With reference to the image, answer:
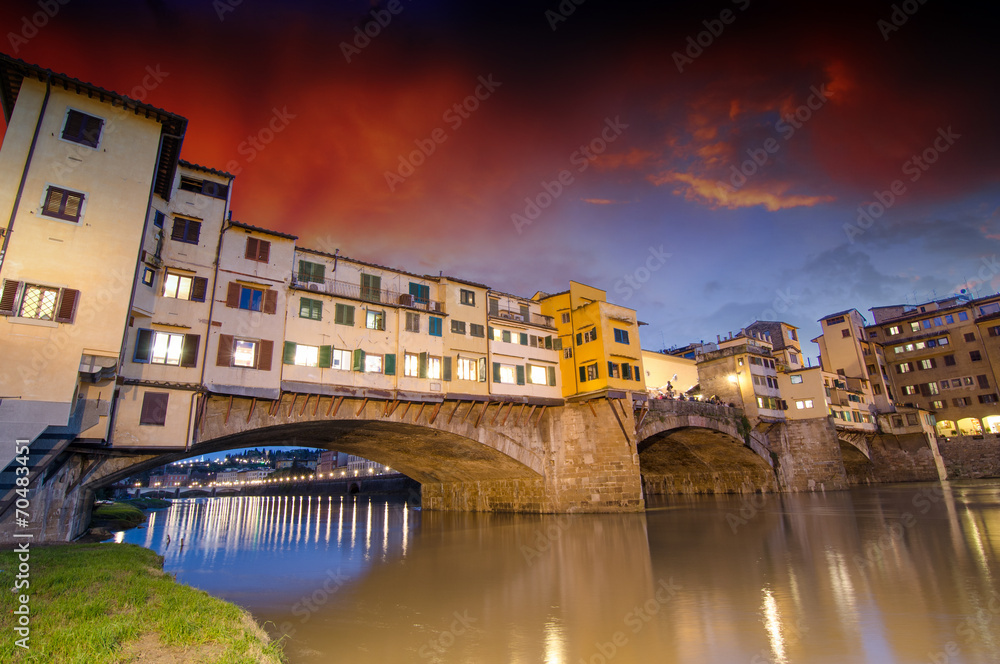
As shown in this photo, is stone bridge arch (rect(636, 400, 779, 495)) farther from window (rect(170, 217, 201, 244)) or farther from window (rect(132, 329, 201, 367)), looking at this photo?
window (rect(170, 217, 201, 244))

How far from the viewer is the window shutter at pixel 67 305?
19394mm

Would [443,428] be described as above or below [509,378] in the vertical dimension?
below

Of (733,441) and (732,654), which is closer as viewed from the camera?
(732,654)

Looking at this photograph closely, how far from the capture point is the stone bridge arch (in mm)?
44594

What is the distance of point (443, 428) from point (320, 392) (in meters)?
9.27

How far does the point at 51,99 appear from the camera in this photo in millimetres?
21188

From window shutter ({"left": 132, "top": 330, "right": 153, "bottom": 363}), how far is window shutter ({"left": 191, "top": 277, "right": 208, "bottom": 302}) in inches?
107

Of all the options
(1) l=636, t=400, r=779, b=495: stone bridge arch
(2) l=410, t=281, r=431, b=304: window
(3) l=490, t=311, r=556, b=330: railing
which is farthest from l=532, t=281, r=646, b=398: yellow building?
(2) l=410, t=281, r=431, b=304: window

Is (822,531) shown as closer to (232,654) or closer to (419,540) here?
(419,540)

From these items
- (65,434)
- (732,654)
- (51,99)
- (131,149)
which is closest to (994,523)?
(732,654)

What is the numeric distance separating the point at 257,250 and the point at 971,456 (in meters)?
83.1

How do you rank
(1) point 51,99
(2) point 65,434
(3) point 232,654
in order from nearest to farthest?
1. (3) point 232,654
2. (2) point 65,434
3. (1) point 51,99

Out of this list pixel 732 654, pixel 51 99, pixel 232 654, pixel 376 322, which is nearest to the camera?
pixel 232 654

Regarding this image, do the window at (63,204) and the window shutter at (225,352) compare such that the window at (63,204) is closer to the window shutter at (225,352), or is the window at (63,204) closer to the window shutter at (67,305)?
the window shutter at (67,305)
